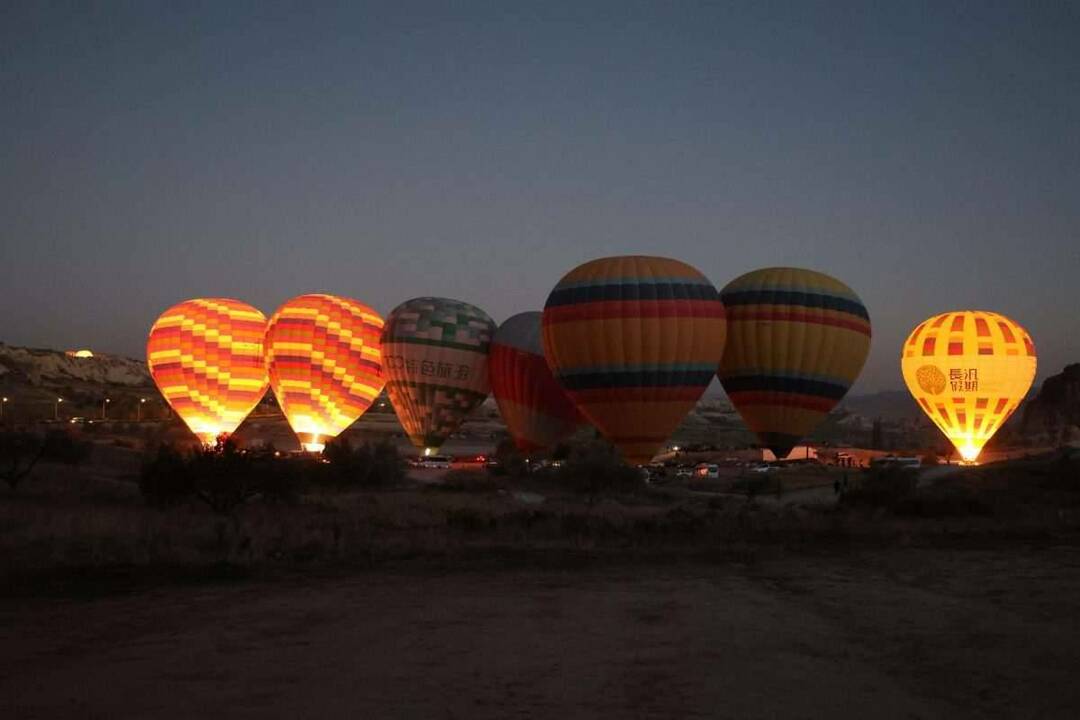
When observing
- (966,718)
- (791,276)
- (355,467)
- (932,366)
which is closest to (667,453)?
(932,366)

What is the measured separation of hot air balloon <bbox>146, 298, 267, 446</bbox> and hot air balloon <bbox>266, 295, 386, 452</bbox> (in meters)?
1.23

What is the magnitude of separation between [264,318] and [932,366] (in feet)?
80.8

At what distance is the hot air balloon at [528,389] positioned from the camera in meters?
32.2

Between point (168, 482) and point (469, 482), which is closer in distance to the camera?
point (168, 482)

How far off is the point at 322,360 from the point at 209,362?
173 inches

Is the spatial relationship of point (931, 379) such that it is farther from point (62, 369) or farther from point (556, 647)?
point (62, 369)

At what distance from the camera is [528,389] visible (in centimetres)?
3238

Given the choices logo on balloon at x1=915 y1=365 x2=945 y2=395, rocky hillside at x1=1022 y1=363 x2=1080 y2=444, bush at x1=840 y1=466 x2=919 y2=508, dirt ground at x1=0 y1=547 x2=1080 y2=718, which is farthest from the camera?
rocky hillside at x1=1022 y1=363 x2=1080 y2=444

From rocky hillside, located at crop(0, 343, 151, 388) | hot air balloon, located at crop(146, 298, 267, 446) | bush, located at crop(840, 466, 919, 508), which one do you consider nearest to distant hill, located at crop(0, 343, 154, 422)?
rocky hillside, located at crop(0, 343, 151, 388)

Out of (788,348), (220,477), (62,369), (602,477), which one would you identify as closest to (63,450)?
(220,477)

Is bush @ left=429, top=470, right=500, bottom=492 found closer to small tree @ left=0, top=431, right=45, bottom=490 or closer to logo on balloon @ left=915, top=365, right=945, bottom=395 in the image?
small tree @ left=0, top=431, right=45, bottom=490

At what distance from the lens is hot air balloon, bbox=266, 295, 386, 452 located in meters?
34.8

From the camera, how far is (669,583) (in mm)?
12656

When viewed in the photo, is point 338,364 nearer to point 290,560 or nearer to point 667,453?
point 290,560
